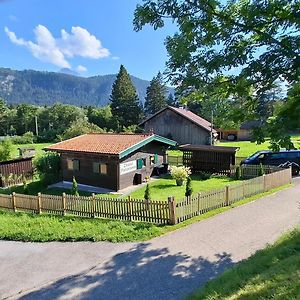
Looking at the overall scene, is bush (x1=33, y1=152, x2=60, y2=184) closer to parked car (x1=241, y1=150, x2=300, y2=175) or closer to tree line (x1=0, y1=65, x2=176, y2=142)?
parked car (x1=241, y1=150, x2=300, y2=175)

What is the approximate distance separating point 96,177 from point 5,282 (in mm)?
12718

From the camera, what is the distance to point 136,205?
14.3m

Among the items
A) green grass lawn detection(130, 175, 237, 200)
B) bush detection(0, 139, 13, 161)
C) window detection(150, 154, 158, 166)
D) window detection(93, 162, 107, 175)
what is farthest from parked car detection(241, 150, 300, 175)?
bush detection(0, 139, 13, 161)

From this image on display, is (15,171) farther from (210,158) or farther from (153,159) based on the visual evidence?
(210,158)

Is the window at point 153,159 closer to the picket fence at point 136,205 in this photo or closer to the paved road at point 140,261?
the picket fence at point 136,205

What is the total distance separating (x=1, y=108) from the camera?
8469cm

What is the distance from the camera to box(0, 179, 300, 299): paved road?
29.6ft

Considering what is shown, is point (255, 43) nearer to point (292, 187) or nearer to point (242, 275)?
point (242, 275)

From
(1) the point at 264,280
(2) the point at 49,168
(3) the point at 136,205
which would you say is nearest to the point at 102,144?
(2) the point at 49,168

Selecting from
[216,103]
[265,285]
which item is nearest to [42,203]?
[216,103]

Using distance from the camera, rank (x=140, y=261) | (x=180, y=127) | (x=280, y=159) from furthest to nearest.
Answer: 1. (x=180, y=127)
2. (x=280, y=159)
3. (x=140, y=261)

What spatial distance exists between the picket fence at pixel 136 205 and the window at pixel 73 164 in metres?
6.52

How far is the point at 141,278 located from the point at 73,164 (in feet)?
51.1

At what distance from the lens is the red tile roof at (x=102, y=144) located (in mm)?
22141
